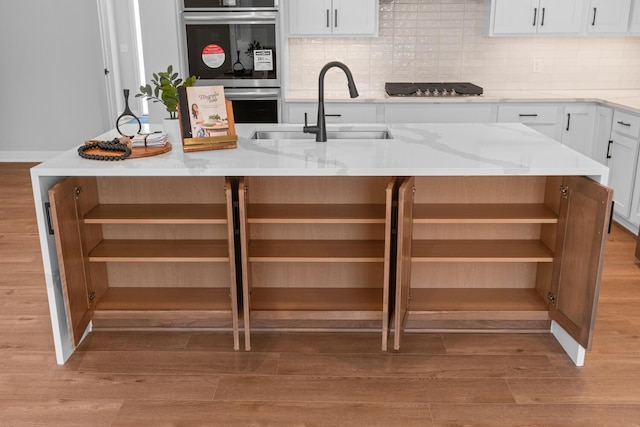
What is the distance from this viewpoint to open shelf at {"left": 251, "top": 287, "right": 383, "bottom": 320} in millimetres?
2635

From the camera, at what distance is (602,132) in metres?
4.36

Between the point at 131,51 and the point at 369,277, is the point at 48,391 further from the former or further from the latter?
the point at 131,51

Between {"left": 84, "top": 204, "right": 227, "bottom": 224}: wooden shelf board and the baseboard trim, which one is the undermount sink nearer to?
{"left": 84, "top": 204, "right": 227, "bottom": 224}: wooden shelf board

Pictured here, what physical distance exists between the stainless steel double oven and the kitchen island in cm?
177

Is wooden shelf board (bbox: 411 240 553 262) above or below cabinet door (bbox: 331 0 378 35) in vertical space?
below

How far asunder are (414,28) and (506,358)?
321cm

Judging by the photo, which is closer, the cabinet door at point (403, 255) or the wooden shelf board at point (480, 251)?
the cabinet door at point (403, 255)

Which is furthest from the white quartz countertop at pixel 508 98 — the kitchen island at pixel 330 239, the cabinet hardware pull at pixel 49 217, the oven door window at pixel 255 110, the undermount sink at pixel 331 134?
the cabinet hardware pull at pixel 49 217

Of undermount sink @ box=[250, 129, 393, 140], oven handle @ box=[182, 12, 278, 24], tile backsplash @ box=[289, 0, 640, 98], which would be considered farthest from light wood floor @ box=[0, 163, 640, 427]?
tile backsplash @ box=[289, 0, 640, 98]

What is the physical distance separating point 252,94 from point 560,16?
2.46 m

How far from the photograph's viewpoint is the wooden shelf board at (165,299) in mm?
2670

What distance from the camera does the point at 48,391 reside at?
2.30m

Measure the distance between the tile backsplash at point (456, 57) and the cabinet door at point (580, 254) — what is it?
270cm

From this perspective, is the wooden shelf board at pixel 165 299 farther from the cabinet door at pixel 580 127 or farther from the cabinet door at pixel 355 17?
the cabinet door at pixel 580 127
